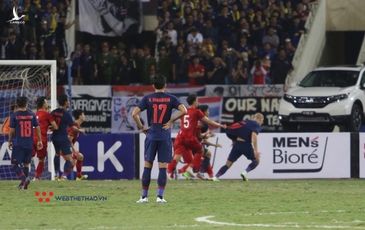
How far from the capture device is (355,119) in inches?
1438

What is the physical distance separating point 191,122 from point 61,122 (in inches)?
114

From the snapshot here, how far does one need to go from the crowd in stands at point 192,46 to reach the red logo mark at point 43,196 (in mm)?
13325

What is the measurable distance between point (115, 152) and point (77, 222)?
43.5 ft

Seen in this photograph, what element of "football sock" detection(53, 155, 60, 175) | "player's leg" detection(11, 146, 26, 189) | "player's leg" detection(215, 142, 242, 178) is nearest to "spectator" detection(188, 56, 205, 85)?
"player's leg" detection(215, 142, 242, 178)

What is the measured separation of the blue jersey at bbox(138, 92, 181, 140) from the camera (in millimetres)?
20766

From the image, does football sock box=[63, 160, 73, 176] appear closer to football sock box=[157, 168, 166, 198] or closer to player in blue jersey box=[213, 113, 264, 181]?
player in blue jersey box=[213, 113, 264, 181]

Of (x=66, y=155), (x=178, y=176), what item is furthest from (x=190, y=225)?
(x=178, y=176)

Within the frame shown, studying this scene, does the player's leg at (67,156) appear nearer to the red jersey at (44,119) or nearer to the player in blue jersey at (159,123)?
the red jersey at (44,119)

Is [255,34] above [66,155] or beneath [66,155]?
above

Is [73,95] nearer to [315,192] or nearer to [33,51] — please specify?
[33,51]

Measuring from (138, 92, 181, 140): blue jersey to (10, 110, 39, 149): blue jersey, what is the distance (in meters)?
4.67

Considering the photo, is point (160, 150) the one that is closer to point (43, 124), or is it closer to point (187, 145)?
point (43, 124)

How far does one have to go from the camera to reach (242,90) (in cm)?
3784

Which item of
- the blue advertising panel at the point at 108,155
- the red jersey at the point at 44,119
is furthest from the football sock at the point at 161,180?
the blue advertising panel at the point at 108,155
